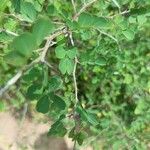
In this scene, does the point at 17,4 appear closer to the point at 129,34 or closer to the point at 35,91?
the point at 35,91

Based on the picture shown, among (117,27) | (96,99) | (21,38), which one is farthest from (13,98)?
(21,38)

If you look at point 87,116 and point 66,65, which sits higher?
point 66,65

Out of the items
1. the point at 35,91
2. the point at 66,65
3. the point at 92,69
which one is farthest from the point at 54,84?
the point at 92,69


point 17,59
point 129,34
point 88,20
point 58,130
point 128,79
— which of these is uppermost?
point 17,59

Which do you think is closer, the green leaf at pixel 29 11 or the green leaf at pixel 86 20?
the green leaf at pixel 86 20

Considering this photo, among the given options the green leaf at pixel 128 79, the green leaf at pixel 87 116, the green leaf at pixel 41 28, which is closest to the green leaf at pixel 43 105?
the green leaf at pixel 87 116

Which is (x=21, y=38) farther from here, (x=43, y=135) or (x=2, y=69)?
(x=43, y=135)

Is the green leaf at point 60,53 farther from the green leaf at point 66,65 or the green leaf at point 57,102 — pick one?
the green leaf at point 57,102

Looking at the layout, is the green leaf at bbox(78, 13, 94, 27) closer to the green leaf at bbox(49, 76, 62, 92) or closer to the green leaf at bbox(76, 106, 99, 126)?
the green leaf at bbox(49, 76, 62, 92)
